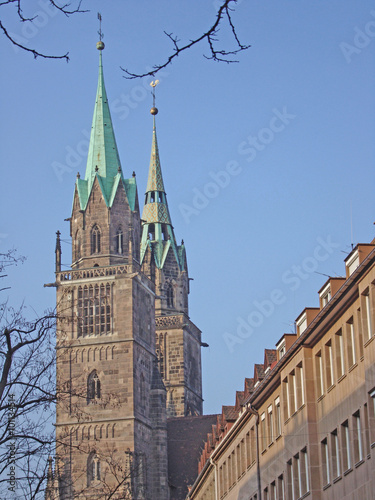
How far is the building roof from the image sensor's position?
3398 inches

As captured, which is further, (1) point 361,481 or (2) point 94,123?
(2) point 94,123

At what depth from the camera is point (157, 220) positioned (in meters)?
108

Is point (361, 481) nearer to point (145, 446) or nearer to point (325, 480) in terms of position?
point (325, 480)

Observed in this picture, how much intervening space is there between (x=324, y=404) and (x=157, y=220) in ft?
257

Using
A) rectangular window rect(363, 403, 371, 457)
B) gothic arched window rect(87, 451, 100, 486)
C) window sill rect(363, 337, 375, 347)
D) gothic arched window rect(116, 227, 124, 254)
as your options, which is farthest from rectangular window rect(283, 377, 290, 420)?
gothic arched window rect(116, 227, 124, 254)

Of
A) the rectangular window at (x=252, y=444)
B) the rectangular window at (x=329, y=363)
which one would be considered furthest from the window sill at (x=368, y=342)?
the rectangular window at (x=252, y=444)

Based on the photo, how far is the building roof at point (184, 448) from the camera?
86.3 m

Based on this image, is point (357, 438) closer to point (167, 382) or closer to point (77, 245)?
point (77, 245)

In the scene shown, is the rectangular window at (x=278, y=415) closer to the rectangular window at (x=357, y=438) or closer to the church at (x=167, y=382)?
the church at (x=167, y=382)

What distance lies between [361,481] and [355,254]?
6000 mm

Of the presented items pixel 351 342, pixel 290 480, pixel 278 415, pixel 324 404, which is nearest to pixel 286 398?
pixel 278 415

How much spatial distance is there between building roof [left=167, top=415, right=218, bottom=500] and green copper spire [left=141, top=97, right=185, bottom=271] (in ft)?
61.6

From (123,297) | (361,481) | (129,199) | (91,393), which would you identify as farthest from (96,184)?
(361,481)

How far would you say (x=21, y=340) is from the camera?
22578 mm
